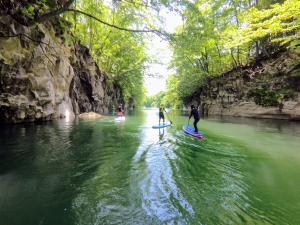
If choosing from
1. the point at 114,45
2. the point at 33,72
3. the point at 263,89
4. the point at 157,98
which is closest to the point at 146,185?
the point at 33,72

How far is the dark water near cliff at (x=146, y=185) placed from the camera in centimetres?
299

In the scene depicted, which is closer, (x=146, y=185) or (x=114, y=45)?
(x=146, y=185)

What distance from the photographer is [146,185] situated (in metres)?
4.17

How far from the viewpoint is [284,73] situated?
61.2 ft

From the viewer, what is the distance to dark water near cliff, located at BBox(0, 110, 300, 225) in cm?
299

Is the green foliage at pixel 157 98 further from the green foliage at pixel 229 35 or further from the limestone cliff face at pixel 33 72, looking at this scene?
the limestone cliff face at pixel 33 72

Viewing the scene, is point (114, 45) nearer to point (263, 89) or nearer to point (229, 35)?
point (229, 35)

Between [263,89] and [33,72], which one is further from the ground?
[33,72]

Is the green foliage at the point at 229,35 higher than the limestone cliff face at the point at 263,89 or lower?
higher

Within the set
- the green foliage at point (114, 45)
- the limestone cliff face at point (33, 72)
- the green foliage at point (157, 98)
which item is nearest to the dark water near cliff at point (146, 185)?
the limestone cliff face at point (33, 72)

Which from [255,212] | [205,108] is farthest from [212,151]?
[205,108]

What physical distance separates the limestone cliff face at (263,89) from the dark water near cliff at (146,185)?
44.1ft

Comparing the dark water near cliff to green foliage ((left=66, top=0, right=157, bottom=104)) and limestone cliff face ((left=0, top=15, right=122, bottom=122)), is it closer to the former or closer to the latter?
limestone cliff face ((left=0, top=15, right=122, bottom=122))

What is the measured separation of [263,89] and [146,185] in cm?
2096
